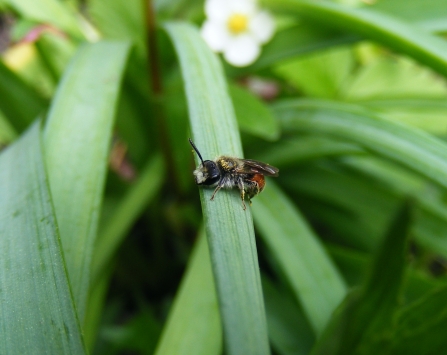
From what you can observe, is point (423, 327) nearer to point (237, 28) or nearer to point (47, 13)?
point (237, 28)

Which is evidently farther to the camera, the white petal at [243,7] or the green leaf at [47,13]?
the white petal at [243,7]

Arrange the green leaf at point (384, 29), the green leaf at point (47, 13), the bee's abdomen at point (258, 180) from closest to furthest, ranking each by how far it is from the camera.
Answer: the bee's abdomen at point (258, 180) → the green leaf at point (384, 29) → the green leaf at point (47, 13)

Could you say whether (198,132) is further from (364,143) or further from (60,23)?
(60,23)

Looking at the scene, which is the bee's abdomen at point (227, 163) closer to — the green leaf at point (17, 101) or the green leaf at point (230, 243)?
the green leaf at point (230, 243)

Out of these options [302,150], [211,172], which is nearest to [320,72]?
[302,150]

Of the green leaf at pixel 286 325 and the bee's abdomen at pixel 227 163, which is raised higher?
the bee's abdomen at pixel 227 163

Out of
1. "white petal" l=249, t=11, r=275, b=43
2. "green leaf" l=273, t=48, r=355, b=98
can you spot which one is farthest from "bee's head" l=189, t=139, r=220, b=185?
"green leaf" l=273, t=48, r=355, b=98

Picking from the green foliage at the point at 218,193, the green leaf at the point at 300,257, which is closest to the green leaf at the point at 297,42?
the green foliage at the point at 218,193
